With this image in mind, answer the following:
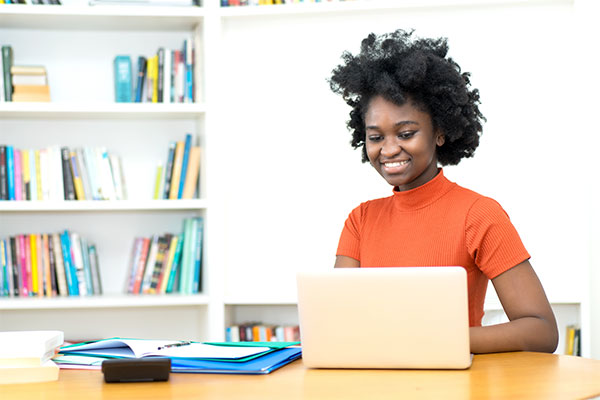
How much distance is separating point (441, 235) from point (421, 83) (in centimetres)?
38

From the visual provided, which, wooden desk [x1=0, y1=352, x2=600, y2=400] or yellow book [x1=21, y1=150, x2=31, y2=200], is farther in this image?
yellow book [x1=21, y1=150, x2=31, y2=200]

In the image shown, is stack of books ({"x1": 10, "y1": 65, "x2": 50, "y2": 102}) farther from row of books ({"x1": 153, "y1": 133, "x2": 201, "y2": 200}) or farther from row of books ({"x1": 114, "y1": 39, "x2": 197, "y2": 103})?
row of books ({"x1": 153, "y1": 133, "x2": 201, "y2": 200})

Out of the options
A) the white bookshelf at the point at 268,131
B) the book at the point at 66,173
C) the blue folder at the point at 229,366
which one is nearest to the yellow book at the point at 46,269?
the white bookshelf at the point at 268,131

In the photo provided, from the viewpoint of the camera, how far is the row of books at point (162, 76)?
3080mm

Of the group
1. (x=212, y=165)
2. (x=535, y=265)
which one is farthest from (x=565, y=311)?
(x=212, y=165)

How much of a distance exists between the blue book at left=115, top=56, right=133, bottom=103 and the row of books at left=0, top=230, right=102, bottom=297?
0.61m

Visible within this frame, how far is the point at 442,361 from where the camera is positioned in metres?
1.23

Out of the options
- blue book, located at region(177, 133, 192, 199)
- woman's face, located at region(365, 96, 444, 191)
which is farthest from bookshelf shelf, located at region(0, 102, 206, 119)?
woman's face, located at region(365, 96, 444, 191)

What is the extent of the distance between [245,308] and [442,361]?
2003 millimetres

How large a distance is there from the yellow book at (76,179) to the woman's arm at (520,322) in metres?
1.94

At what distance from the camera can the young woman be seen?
170cm

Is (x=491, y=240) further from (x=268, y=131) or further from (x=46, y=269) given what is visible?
(x=46, y=269)

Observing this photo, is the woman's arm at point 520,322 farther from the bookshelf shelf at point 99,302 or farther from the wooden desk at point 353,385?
the bookshelf shelf at point 99,302

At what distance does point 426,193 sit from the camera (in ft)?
6.17
